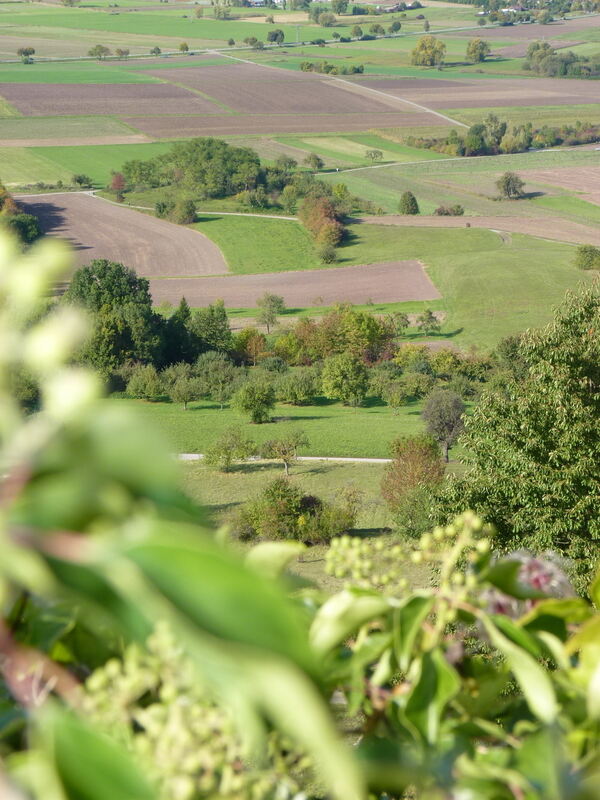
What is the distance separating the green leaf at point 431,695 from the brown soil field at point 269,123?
8673 centimetres

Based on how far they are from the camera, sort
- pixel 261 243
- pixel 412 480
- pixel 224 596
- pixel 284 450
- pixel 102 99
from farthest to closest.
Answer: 1. pixel 102 99
2. pixel 261 243
3. pixel 284 450
4. pixel 412 480
5. pixel 224 596

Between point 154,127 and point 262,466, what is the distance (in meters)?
62.3

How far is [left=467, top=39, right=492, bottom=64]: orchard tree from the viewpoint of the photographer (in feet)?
376

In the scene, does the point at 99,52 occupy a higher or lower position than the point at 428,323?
higher

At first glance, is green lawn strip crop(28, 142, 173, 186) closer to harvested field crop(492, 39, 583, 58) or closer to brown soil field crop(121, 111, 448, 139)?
brown soil field crop(121, 111, 448, 139)

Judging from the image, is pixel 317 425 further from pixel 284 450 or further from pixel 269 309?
pixel 269 309

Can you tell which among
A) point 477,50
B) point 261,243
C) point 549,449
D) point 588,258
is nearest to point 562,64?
point 477,50

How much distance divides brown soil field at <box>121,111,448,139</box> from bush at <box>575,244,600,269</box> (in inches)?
1442

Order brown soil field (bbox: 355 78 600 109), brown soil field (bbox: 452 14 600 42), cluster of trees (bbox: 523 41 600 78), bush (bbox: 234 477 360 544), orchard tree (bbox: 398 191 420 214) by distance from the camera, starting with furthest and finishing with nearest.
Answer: brown soil field (bbox: 452 14 600 42) < cluster of trees (bbox: 523 41 600 78) < brown soil field (bbox: 355 78 600 109) < orchard tree (bbox: 398 191 420 214) < bush (bbox: 234 477 360 544)

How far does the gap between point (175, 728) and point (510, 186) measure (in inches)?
2935

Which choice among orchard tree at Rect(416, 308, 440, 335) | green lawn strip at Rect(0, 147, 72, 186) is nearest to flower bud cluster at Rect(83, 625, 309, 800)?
orchard tree at Rect(416, 308, 440, 335)

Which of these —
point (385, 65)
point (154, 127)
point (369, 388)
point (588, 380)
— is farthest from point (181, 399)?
point (385, 65)

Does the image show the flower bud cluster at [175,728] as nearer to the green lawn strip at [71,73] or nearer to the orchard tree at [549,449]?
the orchard tree at [549,449]

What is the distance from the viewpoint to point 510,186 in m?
71.4
